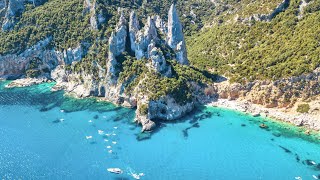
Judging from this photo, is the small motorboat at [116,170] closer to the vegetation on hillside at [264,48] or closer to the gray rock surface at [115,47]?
the gray rock surface at [115,47]

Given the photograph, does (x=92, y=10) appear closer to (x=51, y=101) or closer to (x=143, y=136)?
(x=51, y=101)

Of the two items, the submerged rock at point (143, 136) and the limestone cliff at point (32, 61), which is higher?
the limestone cliff at point (32, 61)

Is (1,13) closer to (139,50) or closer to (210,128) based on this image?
(139,50)

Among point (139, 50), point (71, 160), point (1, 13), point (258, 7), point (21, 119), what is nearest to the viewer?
point (71, 160)

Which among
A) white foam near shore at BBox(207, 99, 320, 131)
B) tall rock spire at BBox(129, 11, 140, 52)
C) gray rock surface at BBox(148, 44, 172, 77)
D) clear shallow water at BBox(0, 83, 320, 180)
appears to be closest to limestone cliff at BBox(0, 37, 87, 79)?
tall rock spire at BBox(129, 11, 140, 52)

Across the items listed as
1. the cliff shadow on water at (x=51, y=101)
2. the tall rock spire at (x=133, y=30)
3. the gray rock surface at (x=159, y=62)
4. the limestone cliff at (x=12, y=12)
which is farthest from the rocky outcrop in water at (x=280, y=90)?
the limestone cliff at (x=12, y=12)

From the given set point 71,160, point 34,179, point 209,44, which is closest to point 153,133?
point 71,160

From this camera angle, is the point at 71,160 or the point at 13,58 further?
the point at 13,58
